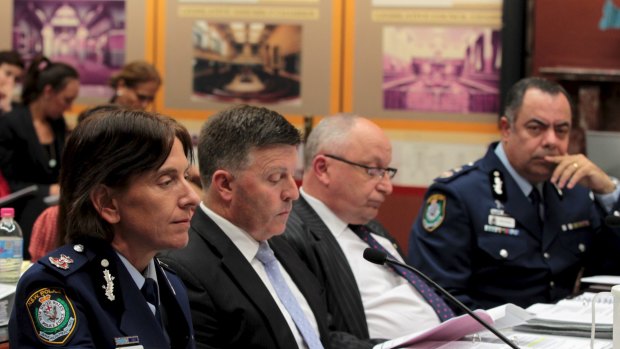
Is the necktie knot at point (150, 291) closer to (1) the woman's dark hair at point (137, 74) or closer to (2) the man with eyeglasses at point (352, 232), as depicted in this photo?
(2) the man with eyeglasses at point (352, 232)

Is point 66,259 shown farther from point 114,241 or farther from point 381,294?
point 381,294

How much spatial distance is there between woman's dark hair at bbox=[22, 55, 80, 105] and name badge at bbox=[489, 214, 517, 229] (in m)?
2.60

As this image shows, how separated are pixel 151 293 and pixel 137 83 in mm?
3339

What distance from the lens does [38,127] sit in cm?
499

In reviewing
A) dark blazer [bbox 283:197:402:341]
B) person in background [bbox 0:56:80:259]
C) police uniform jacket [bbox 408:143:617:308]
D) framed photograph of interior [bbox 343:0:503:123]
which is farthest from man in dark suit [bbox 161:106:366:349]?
framed photograph of interior [bbox 343:0:503:123]

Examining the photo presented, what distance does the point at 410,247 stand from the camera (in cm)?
351

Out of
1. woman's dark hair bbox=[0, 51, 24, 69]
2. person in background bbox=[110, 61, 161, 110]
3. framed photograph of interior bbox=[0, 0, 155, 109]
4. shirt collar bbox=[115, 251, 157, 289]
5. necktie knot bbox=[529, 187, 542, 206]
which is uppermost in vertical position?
framed photograph of interior bbox=[0, 0, 155, 109]

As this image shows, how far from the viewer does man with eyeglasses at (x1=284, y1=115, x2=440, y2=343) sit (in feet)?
9.36

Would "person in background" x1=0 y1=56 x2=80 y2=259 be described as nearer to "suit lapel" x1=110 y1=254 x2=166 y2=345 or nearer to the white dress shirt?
the white dress shirt

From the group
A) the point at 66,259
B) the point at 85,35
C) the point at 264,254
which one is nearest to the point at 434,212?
the point at 264,254

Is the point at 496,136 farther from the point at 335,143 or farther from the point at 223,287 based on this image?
the point at 223,287

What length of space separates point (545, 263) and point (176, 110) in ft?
8.93

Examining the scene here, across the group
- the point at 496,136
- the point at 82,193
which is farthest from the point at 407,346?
the point at 496,136

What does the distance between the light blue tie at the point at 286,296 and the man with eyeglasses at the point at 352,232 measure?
0.33 meters
